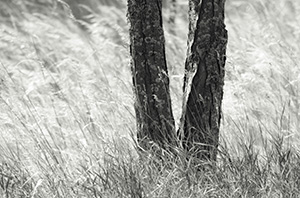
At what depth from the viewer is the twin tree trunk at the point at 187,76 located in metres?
3.23

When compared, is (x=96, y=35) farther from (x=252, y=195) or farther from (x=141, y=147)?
(x=252, y=195)

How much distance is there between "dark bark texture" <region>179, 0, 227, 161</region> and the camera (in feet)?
10.6

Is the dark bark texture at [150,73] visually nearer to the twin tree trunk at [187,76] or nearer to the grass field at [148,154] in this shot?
the twin tree trunk at [187,76]

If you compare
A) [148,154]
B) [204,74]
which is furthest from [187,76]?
[148,154]

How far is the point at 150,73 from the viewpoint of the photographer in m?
3.29

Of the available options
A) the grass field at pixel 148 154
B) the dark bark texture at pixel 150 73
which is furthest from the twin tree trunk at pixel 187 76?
the grass field at pixel 148 154

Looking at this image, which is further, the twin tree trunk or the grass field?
the twin tree trunk

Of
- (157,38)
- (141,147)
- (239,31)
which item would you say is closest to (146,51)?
(157,38)

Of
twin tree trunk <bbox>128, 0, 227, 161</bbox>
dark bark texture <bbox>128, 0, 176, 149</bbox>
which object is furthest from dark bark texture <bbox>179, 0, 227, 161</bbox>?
dark bark texture <bbox>128, 0, 176, 149</bbox>

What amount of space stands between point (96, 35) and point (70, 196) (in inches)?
120

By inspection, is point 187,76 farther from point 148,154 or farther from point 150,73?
point 148,154

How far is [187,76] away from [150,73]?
0.62ft

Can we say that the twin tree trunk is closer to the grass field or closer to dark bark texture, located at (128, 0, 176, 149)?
dark bark texture, located at (128, 0, 176, 149)

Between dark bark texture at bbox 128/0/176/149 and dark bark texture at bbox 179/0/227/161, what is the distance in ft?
0.37
